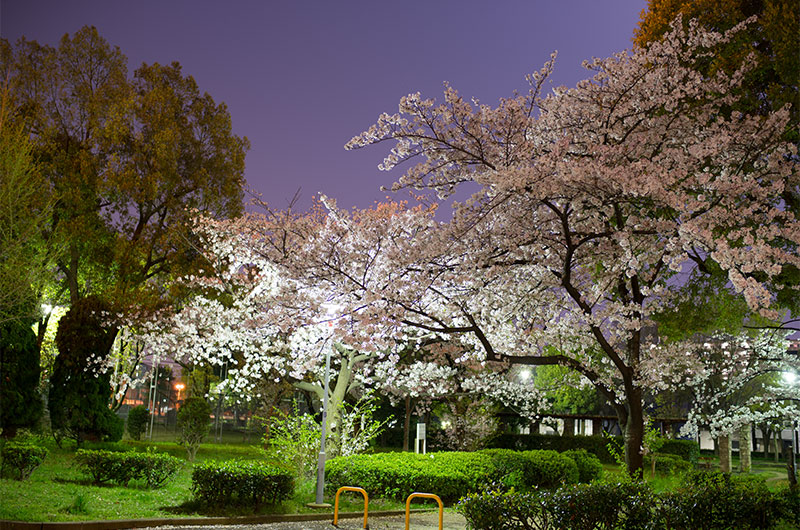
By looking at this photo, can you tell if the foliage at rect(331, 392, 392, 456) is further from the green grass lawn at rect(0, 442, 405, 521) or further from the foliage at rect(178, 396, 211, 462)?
the foliage at rect(178, 396, 211, 462)

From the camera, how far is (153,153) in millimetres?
18906

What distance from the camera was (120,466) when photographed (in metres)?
10.8

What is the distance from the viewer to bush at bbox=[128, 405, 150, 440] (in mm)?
22703

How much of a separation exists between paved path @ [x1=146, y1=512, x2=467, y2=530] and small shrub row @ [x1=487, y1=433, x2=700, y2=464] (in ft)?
48.4

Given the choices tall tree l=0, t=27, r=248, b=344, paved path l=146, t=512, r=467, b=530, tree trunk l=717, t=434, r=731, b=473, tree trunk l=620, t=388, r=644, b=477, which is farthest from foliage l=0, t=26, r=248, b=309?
tree trunk l=717, t=434, r=731, b=473

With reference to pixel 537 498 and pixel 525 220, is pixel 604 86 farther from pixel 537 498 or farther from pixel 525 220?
pixel 537 498

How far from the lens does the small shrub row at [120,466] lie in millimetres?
10727

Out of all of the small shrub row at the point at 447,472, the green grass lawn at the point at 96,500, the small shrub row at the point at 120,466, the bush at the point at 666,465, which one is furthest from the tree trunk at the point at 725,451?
the small shrub row at the point at 120,466

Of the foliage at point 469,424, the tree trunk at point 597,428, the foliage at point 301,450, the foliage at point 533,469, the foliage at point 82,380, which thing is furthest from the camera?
the tree trunk at point 597,428

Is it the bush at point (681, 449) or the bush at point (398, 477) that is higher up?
the bush at point (398, 477)

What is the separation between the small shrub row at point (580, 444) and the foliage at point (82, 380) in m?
15.7

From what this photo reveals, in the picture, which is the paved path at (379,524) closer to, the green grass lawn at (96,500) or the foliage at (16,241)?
the green grass lawn at (96,500)

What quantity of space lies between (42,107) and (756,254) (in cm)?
1948

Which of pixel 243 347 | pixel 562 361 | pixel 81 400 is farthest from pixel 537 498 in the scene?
pixel 81 400
